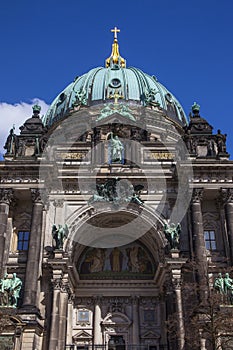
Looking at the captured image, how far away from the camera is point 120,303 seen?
31.6 meters

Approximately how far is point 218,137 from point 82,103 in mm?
13205

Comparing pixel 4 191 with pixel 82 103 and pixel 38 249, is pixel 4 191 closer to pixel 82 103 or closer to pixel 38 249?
pixel 38 249

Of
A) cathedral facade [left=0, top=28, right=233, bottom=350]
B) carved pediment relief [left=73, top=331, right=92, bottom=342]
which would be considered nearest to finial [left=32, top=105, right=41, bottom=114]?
cathedral facade [left=0, top=28, right=233, bottom=350]

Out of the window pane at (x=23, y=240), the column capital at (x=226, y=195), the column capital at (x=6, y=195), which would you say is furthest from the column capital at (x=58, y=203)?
the column capital at (x=226, y=195)

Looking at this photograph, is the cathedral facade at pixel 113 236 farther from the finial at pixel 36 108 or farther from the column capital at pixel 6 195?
the finial at pixel 36 108

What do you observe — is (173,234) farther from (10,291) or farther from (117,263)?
(10,291)

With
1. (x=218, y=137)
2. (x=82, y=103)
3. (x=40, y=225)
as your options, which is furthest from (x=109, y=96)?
(x=40, y=225)

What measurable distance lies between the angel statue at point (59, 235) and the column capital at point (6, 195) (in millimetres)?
3639

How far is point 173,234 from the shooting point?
28094mm

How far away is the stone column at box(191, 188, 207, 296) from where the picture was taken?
26.4 metres

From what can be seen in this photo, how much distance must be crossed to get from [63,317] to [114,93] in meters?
23.6

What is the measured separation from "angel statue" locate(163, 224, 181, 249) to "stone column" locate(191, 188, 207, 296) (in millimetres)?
1018

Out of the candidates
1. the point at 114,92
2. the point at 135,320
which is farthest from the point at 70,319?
the point at 114,92

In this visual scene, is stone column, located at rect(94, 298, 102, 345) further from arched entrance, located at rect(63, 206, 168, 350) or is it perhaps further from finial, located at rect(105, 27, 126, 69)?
finial, located at rect(105, 27, 126, 69)
